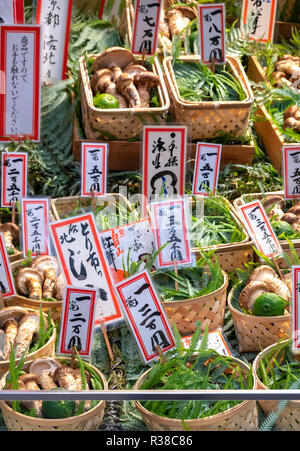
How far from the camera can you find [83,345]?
2.29 m

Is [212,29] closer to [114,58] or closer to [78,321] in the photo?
[114,58]

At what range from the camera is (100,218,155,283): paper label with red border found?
268 centimetres

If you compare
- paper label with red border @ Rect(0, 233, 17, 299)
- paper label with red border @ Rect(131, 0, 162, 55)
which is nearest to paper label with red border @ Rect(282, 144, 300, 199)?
paper label with red border @ Rect(131, 0, 162, 55)

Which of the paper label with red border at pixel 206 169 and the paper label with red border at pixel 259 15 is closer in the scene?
the paper label with red border at pixel 206 169

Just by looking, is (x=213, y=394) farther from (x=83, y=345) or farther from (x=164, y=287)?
(x=164, y=287)

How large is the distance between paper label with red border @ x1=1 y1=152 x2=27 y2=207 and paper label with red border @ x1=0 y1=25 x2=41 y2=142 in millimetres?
300

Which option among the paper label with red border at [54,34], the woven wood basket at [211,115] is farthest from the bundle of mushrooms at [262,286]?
the paper label with red border at [54,34]

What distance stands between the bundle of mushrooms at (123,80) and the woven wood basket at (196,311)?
1197 millimetres

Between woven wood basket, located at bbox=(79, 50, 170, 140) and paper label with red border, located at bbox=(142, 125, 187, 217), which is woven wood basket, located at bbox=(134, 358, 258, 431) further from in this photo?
woven wood basket, located at bbox=(79, 50, 170, 140)

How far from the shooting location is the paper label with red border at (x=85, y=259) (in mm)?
2344

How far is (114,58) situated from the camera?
137 inches

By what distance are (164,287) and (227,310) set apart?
33 cm

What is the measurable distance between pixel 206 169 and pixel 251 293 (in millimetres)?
737

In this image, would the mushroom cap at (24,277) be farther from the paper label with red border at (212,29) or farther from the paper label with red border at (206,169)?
the paper label with red border at (212,29)
